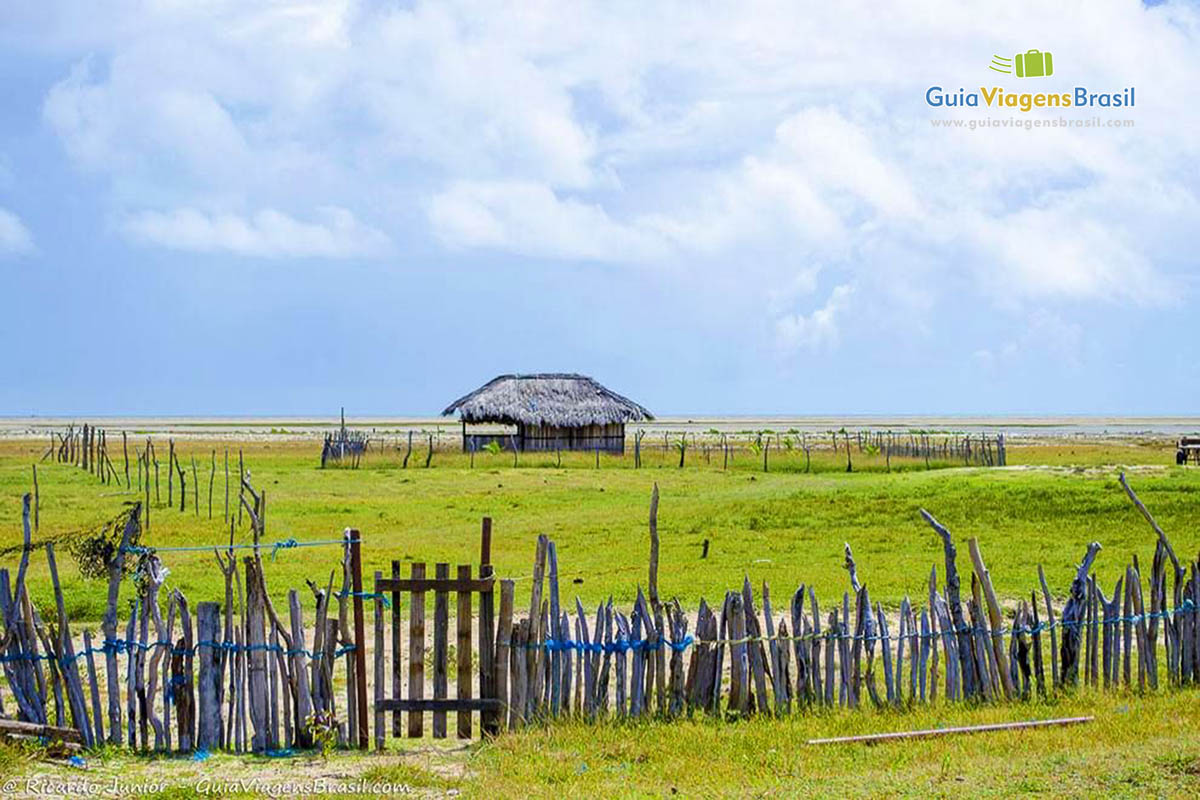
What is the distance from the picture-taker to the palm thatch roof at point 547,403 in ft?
145

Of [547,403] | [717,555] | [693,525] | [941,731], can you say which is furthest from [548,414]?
[941,731]

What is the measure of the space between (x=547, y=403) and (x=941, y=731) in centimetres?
3824

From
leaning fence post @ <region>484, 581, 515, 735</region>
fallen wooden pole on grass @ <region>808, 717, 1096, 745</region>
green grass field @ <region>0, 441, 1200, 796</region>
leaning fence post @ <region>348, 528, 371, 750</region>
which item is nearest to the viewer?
green grass field @ <region>0, 441, 1200, 796</region>

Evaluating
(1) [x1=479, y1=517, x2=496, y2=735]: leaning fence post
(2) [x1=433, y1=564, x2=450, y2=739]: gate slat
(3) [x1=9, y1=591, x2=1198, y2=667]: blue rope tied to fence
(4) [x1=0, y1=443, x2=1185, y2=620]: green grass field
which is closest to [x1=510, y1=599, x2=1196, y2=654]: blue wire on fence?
(3) [x1=9, y1=591, x2=1198, y2=667]: blue rope tied to fence

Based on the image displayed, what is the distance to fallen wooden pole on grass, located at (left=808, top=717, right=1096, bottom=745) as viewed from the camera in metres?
6.92

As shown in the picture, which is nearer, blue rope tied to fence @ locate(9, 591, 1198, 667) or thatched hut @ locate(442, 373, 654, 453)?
blue rope tied to fence @ locate(9, 591, 1198, 667)

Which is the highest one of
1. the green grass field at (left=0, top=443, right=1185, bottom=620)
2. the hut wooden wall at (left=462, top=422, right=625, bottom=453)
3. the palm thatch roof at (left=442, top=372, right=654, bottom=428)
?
the palm thatch roof at (left=442, top=372, right=654, bottom=428)

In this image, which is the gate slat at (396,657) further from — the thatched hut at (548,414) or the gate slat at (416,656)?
the thatched hut at (548,414)

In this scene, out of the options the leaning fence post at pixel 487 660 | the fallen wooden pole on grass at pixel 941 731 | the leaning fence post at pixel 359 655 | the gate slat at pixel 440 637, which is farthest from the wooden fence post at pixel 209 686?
the fallen wooden pole on grass at pixel 941 731

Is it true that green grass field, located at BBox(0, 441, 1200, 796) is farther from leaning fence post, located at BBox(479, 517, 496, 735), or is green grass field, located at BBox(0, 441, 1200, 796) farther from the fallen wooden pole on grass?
leaning fence post, located at BBox(479, 517, 496, 735)

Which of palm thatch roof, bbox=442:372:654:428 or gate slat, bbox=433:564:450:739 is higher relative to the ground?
palm thatch roof, bbox=442:372:654:428

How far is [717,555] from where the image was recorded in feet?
53.5

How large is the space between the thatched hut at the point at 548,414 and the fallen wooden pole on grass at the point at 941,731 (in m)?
35.9

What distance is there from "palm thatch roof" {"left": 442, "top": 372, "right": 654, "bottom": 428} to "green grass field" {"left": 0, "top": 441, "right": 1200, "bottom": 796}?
13.1 ft
